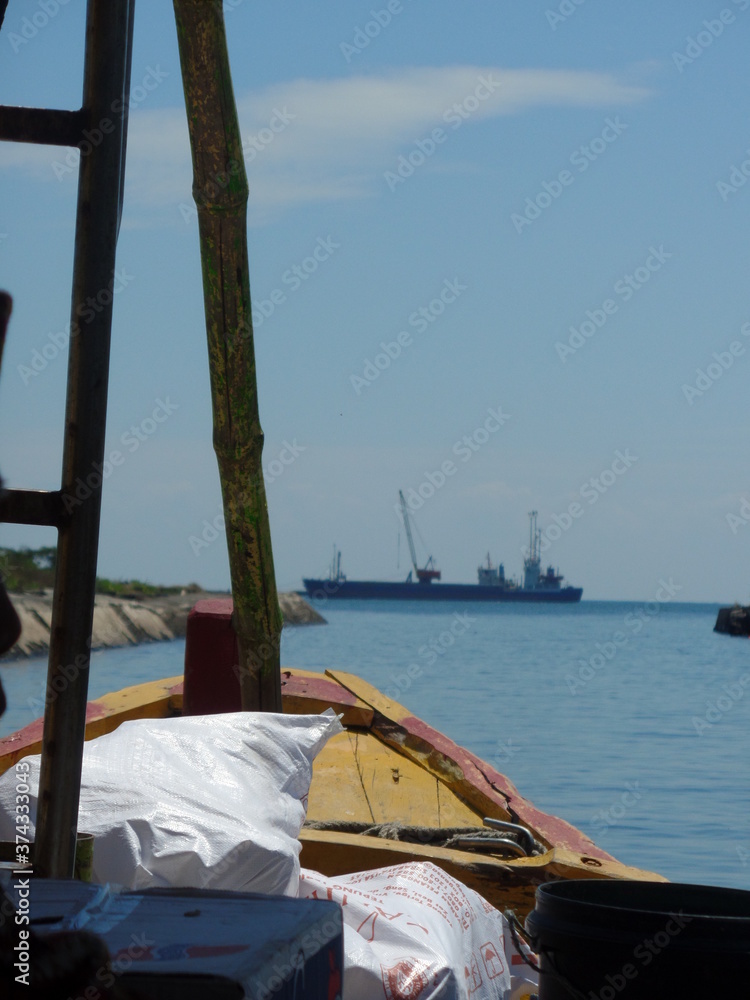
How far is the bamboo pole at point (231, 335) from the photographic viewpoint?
3.92 m

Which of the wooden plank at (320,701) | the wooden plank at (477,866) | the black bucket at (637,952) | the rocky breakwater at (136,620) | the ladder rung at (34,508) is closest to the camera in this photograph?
the ladder rung at (34,508)

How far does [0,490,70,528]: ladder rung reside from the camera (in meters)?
1.79

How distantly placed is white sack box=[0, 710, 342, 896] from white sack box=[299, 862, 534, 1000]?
205 mm

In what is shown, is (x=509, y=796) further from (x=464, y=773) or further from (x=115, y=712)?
(x=115, y=712)

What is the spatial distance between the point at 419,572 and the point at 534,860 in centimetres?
9191

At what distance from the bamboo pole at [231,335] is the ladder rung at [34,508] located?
2.55m

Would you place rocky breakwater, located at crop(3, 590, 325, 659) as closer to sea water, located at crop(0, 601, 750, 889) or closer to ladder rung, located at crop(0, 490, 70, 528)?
sea water, located at crop(0, 601, 750, 889)

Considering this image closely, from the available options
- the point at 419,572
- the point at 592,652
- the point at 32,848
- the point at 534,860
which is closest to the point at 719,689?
the point at 592,652

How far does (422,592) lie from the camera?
100m

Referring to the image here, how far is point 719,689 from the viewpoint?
35062mm

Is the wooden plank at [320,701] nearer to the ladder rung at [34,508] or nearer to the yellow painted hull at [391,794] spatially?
the yellow painted hull at [391,794]
